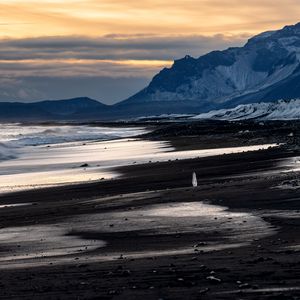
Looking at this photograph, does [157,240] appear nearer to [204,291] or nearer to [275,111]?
[204,291]

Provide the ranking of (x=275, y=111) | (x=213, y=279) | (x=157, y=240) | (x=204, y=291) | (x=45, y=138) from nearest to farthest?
(x=204, y=291), (x=213, y=279), (x=157, y=240), (x=45, y=138), (x=275, y=111)

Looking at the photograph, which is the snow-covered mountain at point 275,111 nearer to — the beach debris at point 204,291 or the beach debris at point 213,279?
the beach debris at point 213,279

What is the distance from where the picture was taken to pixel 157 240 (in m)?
17.4

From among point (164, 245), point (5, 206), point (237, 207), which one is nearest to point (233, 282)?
point (164, 245)

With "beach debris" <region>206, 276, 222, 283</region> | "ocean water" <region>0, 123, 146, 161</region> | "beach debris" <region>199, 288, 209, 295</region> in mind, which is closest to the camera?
"beach debris" <region>199, 288, 209, 295</region>

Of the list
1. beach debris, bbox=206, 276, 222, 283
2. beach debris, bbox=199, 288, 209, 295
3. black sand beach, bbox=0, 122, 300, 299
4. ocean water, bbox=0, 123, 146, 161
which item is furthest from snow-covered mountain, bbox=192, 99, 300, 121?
beach debris, bbox=199, 288, 209, 295

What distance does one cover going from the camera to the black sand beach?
11.7 m

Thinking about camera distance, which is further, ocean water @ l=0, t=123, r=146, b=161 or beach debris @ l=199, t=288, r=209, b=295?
ocean water @ l=0, t=123, r=146, b=161

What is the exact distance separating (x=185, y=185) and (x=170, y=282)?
65.0 feet

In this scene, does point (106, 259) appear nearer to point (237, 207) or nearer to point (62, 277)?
point (62, 277)

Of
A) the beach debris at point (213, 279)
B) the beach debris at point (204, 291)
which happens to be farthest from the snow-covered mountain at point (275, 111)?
the beach debris at point (204, 291)

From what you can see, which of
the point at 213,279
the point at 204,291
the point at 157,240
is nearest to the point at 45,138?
the point at 157,240

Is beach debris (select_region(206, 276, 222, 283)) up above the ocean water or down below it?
above

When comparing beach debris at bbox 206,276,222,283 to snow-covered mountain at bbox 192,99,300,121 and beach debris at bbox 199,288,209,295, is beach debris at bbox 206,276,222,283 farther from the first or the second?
snow-covered mountain at bbox 192,99,300,121
